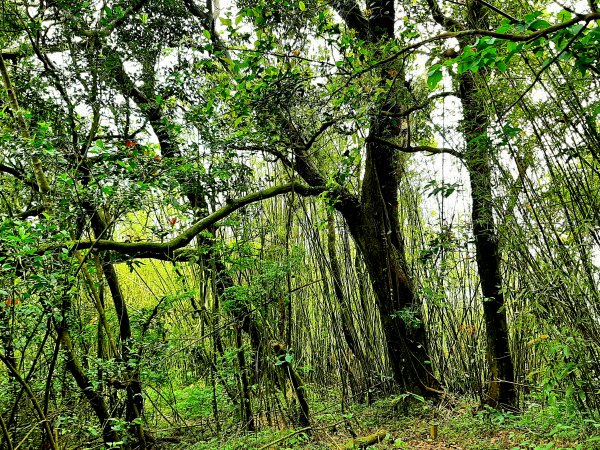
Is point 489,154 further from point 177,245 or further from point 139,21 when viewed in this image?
point 139,21

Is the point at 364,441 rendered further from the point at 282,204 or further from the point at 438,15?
the point at 438,15

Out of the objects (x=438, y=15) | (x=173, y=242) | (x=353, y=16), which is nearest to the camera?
(x=438, y=15)

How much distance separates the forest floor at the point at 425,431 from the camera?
2314 mm

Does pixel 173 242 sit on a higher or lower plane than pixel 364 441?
higher

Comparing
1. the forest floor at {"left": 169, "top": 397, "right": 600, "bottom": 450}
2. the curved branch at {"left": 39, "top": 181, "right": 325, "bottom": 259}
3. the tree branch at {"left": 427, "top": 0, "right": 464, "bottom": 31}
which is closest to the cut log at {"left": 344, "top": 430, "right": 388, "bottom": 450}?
the forest floor at {"left": 169, "top": 397, "right": 600, "bottom": 450}

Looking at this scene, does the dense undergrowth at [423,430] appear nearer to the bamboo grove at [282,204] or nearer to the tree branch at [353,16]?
the bamboo grove at [282,204]

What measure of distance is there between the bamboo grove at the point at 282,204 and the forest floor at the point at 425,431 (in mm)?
165

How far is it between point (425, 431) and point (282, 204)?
212 centimetres

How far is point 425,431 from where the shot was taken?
2936 millimetres

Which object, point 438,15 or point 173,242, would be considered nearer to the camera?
point 438,15

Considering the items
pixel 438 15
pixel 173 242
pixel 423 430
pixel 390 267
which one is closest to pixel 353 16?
pixel 438 15

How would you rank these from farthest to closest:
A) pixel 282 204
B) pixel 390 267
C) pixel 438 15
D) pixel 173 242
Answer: pixel 282 204, pixel 390 267, pixel 173 242, pixel 438 15

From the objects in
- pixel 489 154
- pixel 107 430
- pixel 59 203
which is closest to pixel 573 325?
pixel 489 154

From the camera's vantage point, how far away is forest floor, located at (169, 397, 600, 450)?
2.31 meters
